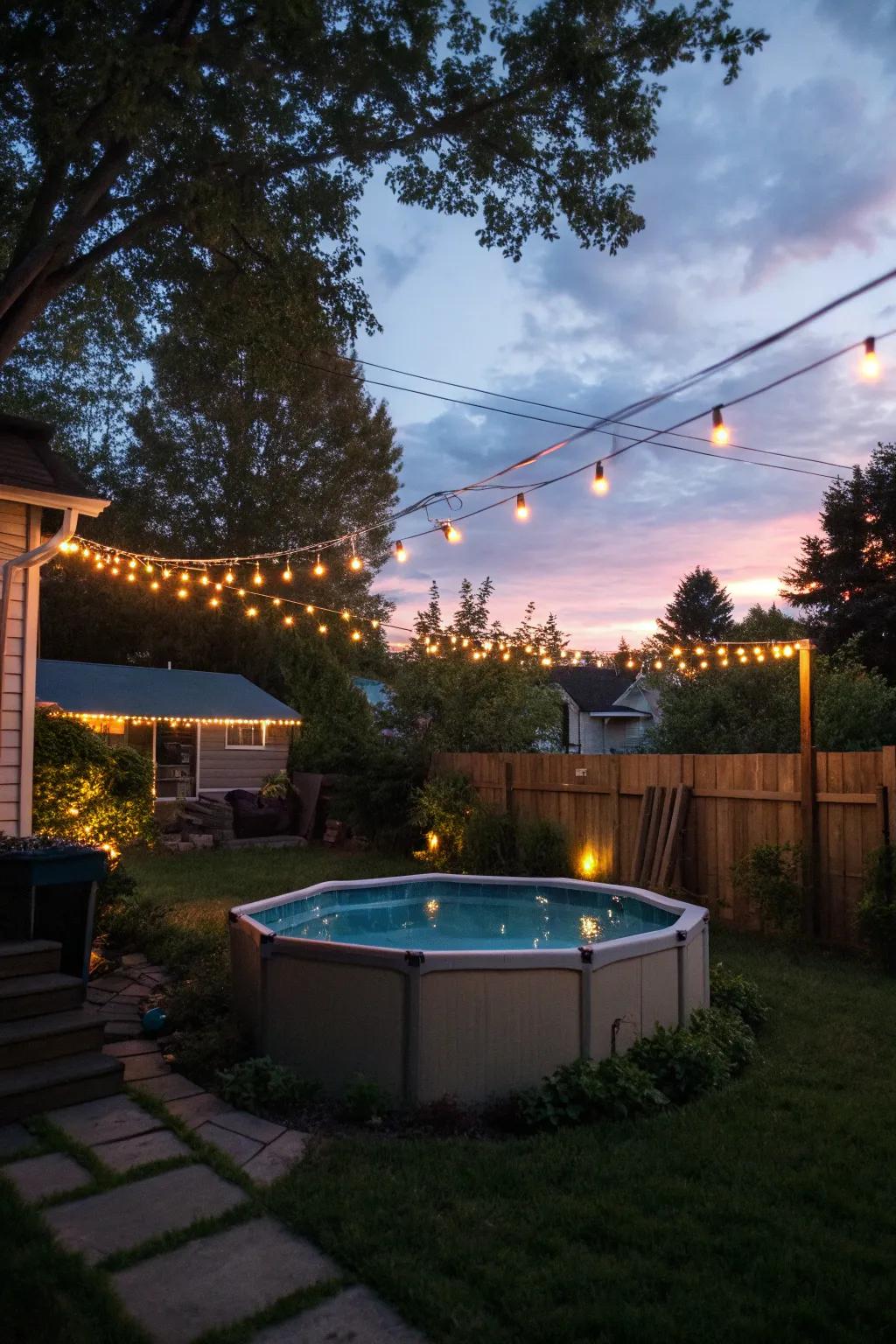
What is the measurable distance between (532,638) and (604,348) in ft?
27.8

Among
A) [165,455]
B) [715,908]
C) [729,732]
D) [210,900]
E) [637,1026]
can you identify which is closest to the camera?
[637,1026]

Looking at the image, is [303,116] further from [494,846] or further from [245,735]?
[245,735]

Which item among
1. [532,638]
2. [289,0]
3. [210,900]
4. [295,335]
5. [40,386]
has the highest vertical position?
[40,386]

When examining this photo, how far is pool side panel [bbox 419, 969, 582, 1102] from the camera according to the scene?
4.36 m

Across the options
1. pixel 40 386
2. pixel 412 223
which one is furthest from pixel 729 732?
pixel 40 386

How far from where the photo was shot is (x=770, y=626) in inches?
1262

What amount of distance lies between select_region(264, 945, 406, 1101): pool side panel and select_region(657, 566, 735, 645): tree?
48.2m

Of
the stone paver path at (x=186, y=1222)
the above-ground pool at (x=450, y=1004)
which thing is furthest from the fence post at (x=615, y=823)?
the stone paver path at (x=186, y=1222)

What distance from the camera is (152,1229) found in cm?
307

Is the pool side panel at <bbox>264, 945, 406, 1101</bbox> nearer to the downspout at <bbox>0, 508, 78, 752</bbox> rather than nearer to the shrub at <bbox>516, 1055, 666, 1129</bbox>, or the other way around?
the shrub at <bbox>516, 1055, 666, 1129</bbox>

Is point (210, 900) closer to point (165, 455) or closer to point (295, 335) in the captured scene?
point (295, 335)

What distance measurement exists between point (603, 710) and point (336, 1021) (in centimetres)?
3133

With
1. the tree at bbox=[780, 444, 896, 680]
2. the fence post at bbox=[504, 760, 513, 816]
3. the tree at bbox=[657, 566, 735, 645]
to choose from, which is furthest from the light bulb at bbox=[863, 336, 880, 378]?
the tree at bbox=[657, 566, 735, 645]

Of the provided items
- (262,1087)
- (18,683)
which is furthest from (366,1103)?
(18,683)
